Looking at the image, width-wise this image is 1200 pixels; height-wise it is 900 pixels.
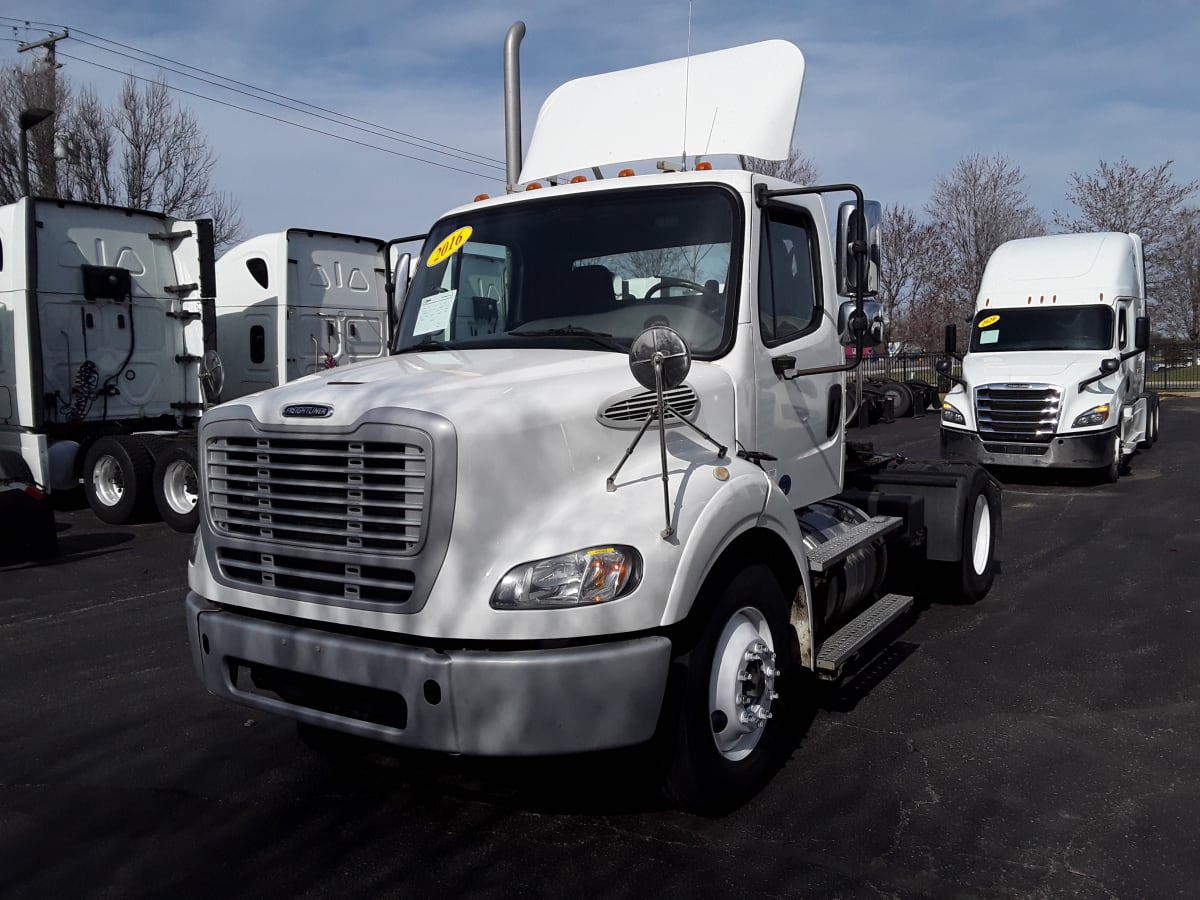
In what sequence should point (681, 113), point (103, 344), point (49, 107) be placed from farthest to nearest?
point (49, 107) → point (103, 344) → point (681, 113)

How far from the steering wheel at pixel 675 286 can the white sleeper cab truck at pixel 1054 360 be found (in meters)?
10.2

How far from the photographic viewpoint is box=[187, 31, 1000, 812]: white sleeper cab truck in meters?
3.31

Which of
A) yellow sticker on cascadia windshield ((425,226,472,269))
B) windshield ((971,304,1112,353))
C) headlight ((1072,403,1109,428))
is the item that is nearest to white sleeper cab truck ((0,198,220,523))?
yellow sticker on cascadia windshield ((425,226,472,269))

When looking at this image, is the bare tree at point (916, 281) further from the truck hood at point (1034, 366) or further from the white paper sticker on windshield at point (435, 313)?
the white paper sticker on windshield at point (435, 313)

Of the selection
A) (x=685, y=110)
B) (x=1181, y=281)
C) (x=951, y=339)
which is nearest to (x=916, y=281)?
(x=1181, y=281)

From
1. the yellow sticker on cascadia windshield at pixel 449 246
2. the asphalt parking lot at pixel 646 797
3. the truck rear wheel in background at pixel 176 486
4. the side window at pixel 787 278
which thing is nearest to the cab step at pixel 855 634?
the asphalt parking lot at pixel 646 797

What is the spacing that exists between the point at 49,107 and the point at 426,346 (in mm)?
28329

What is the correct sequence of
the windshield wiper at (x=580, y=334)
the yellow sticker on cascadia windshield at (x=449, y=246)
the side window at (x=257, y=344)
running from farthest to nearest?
the side window at (x=257, y=344), the yellow sticker on cascadia windshield at (x=449, y=246), the windshield wiper at (x=580, y=334)

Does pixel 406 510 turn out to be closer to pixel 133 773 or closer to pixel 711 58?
pixel 133 773

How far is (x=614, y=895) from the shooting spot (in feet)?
11.2

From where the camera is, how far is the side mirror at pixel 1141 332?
14.1 meters

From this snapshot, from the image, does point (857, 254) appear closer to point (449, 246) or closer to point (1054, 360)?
point (449, 246)

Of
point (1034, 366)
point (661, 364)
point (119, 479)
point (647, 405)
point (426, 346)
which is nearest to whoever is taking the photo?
point (661, 364)

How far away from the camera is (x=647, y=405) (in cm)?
395
